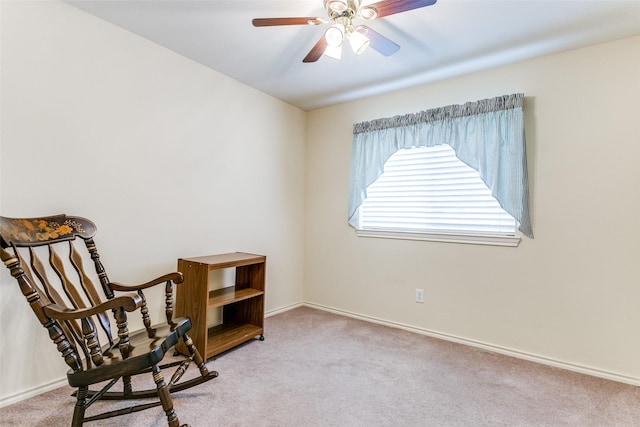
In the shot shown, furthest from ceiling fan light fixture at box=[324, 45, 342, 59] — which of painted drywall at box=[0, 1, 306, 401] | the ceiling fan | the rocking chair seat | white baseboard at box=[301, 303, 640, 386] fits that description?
white baseboard at box=[301, 303, 640, 386]

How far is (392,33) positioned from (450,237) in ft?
5.51

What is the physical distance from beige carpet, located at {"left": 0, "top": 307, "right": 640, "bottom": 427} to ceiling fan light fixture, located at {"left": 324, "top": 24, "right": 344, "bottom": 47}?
1.97 m

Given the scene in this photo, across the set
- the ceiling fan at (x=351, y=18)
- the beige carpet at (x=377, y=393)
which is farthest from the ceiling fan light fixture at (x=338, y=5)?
the beige carpet at (x=377, y=393)

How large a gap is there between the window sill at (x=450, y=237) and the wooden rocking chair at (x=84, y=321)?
1.90m

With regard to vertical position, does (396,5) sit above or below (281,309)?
above

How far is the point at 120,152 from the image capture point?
222cm

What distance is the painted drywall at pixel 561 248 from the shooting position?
7.07 feet

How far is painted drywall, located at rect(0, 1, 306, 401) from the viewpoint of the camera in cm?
181

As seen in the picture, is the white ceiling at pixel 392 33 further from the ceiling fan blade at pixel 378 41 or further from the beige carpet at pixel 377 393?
the beige carpet at pixel 377 393

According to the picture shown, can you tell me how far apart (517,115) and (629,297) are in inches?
56.7

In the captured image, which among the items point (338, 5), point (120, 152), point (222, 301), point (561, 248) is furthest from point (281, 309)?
point (338, 5)

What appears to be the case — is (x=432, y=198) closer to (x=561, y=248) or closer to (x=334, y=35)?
(x=561, y=248)

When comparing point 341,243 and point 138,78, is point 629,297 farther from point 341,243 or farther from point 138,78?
point 138,78

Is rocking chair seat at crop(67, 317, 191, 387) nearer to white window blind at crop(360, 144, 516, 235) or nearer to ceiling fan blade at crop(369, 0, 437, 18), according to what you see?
ceiling fan blade at crop(369, 0, 437, 18)
